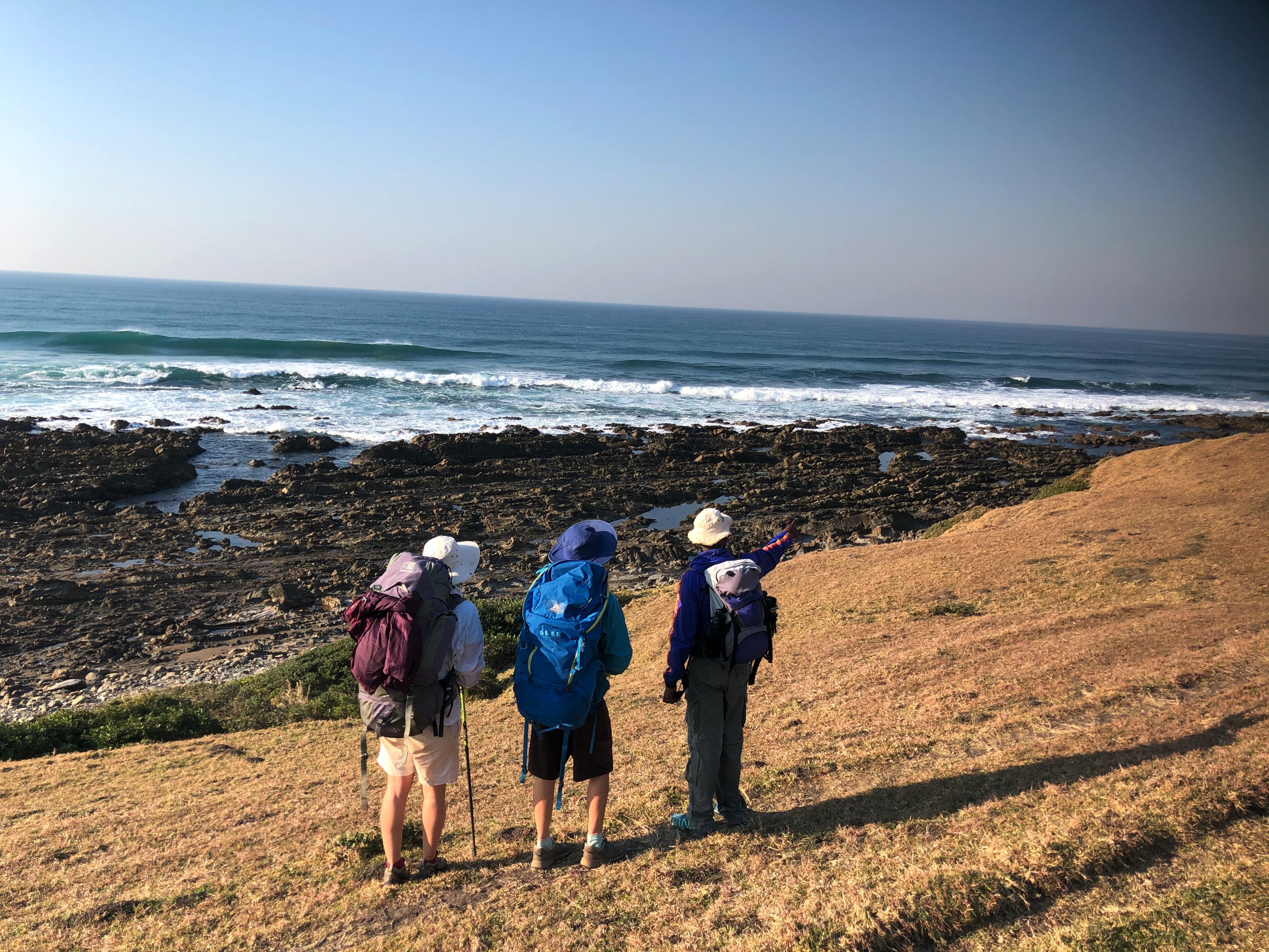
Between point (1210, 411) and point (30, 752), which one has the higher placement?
point (1210, 411)

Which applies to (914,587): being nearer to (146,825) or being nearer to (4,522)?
(146,825)

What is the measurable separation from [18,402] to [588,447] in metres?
24.0

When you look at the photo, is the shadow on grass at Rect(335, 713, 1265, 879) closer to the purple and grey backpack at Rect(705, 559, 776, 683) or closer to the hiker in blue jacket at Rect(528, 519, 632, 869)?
the hiker in blue jacket at Rect(528, 519, 632, 869)

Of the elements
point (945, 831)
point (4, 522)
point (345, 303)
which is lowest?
point (4, 522)

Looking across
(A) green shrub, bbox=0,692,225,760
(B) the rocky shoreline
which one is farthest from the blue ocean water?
(A) green shrub, bbox=0,692,225,760

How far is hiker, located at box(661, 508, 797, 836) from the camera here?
12.5 ft

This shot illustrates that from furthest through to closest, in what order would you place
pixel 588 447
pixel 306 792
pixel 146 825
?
pixel 588 447 → pixel 306 792 → pixel 146 825

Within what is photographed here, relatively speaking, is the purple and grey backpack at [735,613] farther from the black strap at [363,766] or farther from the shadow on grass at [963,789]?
the black strap at [363,766]

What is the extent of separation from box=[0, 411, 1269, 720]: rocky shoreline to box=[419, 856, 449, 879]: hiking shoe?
27.1 feet

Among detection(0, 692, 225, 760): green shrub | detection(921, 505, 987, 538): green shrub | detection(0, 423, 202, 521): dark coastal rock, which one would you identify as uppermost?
detection(921, 505, 987, 538): green shrub

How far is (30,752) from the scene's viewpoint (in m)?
7.53

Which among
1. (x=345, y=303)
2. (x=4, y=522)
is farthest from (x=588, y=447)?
(x=345, y=303)

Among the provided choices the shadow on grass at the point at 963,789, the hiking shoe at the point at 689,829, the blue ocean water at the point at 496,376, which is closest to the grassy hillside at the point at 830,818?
the shadow on grass at the point at 963,789

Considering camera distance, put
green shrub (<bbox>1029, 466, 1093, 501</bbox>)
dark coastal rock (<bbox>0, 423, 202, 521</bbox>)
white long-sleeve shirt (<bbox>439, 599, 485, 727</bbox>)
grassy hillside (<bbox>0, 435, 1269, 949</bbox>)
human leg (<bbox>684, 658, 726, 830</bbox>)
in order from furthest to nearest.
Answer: dark coastal rock (<bbox>0, 423, 202, 521</bbox>) → green shrub (<bbox>1029, 466, 1093, 501</bbox>) → human leg (<bbox>684, 658, 726, 830</bbox>) → white long-sleeve shirt (<bbox>439, 599, 485, 727</bbox>) → grassy hillside (<bbox>0, 435, 1269, 949</bbox>)
